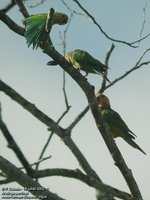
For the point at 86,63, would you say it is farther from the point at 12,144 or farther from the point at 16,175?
the point at 12,144

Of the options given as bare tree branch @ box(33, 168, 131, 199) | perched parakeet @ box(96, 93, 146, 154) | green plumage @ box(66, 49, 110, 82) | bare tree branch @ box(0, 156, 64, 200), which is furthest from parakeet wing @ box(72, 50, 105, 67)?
bare tree branch @ box(0, 156, 64, 200)

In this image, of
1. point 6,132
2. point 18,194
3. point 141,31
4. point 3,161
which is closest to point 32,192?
point 3,161

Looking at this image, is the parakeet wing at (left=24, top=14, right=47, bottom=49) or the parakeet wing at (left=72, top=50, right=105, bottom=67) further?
the parakeet wing at (left=72, top=50, right=105, bottom=67)

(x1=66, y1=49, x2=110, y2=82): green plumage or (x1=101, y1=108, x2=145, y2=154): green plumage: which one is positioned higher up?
(x1=66, y1=49, x2=110, y2=82): green plumage

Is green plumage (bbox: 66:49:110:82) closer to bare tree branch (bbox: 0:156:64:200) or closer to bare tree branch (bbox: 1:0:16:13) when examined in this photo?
bare tree branch (bbox: 1:0:16:13)

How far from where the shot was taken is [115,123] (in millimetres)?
9680

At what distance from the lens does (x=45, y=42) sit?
4.36 metres

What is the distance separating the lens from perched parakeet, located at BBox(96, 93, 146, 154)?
29.9 ft

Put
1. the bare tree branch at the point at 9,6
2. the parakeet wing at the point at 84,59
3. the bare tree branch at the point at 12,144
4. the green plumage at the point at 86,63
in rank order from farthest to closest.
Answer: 1. the parakeet wing at the point at 84,59
2. the green plumage at the point at 86,63
3. the bare tree branch at the point at 9,6
4. the bare tree branch at the point at 12,144

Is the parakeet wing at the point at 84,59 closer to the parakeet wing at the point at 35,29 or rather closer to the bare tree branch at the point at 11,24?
the parakeet wing at the point at 35,29

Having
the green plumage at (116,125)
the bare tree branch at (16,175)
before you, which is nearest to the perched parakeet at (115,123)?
the green plumage at (116,125)

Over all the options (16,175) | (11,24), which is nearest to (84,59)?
(11,24)

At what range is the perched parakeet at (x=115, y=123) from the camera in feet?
29.9

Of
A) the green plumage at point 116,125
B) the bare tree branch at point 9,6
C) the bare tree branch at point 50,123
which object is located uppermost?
the green plumage at point 116,125
